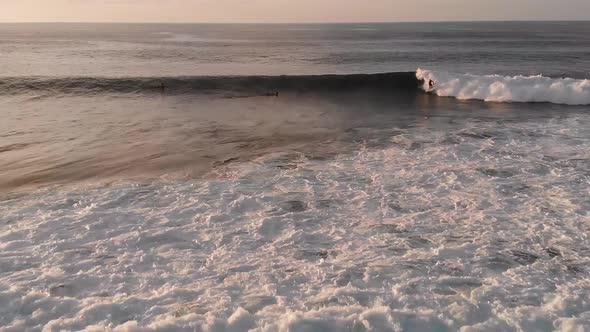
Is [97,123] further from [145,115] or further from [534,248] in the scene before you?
[534,248]

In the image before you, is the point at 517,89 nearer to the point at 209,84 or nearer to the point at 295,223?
the point at 209,84

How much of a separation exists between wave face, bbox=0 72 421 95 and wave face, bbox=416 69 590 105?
6.02ft

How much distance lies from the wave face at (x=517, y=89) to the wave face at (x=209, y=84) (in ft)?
6.02

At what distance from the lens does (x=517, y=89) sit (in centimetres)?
1808

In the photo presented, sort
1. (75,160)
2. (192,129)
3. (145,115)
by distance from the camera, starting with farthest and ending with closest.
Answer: (145,115) → (192,129) → (75,160)

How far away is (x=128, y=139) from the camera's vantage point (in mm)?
11484

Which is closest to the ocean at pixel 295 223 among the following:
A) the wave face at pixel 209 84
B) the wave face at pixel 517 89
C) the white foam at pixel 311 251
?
the white foam at pixel 311 251

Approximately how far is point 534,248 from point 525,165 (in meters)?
3.70

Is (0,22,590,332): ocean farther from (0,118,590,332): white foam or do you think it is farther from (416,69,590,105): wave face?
(416,69,590,105): wave face

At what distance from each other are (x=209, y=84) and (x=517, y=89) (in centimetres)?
1324

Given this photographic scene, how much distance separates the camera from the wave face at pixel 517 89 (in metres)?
17.2

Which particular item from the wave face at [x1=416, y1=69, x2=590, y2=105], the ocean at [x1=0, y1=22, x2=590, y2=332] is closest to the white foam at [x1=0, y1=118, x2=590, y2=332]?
the ocean at [x1=0, y1=22, x2=590, y2=332]

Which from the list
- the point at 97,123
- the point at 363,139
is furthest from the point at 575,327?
the point at 97,123

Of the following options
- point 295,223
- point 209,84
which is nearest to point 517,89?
point 209,84
